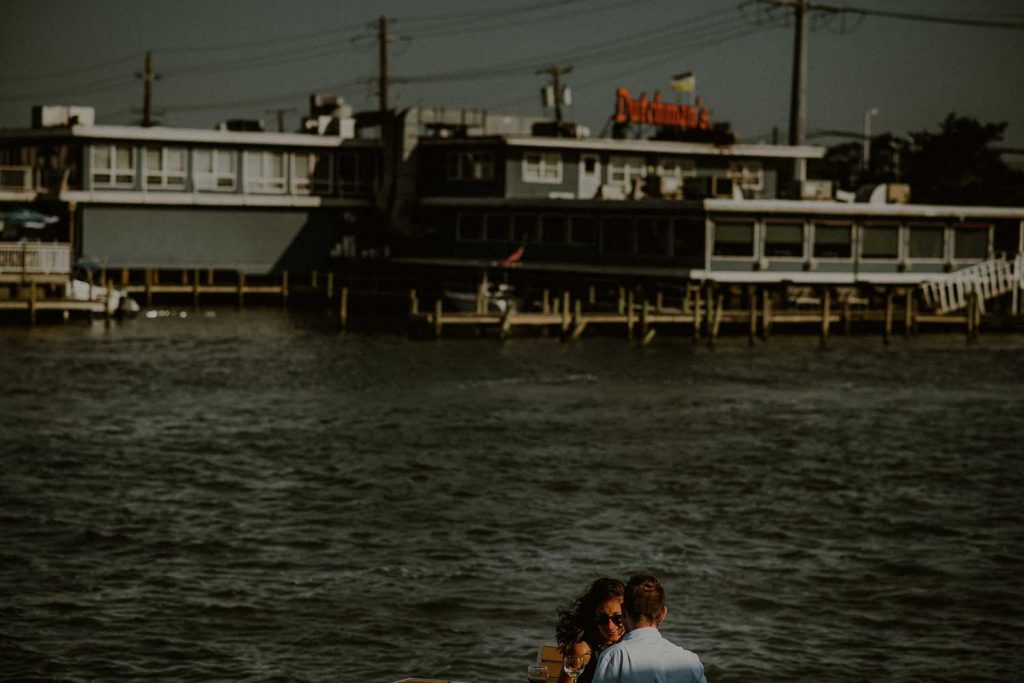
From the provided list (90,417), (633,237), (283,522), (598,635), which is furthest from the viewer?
(633,237)

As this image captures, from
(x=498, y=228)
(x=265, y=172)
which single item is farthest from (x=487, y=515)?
(x=265, y=172)

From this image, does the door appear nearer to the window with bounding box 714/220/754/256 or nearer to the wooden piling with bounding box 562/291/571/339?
the window with bounding box 714/220/754/256

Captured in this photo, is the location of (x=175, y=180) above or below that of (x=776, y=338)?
above

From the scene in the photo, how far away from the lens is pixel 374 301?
78312 mm

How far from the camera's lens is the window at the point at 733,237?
64250 millimetres

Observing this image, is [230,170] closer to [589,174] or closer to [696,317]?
[589,174]

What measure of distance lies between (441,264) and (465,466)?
4314cm

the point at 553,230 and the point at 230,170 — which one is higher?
the point at 230,170

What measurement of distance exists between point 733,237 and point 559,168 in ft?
48.7

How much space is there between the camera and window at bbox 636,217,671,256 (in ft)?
215

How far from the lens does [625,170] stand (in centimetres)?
7844

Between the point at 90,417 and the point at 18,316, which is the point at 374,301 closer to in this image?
the point at 18,316

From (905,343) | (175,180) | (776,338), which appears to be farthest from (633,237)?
(175,180)

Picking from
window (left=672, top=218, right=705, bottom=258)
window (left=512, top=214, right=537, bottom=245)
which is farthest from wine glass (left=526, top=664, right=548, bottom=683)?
window (left=512, top=214, right=537, bottom=245)
